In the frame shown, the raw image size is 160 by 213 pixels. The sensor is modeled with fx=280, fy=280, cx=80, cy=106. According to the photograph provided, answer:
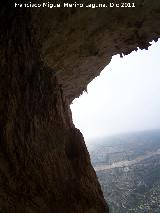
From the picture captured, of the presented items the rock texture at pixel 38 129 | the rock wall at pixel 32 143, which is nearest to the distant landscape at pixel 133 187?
the rock texture at pixel 38 129

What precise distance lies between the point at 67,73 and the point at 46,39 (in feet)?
6.12

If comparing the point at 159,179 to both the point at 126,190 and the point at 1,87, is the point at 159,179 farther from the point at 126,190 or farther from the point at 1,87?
the point at 1,87

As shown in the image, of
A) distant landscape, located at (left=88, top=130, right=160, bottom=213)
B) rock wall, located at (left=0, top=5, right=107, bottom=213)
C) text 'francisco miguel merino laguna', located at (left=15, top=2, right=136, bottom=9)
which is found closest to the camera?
rock wall, located at (left=0, top=5, right=107, bottom=213)

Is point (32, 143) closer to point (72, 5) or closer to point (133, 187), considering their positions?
point (72, 5)

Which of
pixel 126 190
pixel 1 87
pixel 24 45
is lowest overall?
pixel 126 190

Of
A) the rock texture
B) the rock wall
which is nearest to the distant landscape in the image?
the rock texture

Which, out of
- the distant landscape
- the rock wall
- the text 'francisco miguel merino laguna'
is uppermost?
the text 'francisco miguel merino laguna'

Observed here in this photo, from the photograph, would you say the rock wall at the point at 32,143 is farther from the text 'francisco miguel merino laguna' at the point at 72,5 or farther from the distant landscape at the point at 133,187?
the distant landscape at the point at 133,187

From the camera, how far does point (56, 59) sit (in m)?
5.98

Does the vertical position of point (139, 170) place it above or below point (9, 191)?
below

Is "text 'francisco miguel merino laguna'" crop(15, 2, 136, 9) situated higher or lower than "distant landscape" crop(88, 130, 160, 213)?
higher

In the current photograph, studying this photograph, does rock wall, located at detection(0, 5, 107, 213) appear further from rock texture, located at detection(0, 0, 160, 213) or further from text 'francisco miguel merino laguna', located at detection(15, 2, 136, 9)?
text 'francisco miguel merino laguna', located at detection(15, 2, 136, 9)

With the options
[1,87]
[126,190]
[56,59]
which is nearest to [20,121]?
[1,87]

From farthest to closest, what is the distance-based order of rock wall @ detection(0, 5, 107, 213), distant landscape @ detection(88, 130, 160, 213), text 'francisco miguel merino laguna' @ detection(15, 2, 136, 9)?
distant landscape @ detection(88, 130, 160, 213)
text 'francisco miguel merino laguna' @ detection(15, 2, 136, 9)
rock wall @ detection(0, 5, 107, 213)
